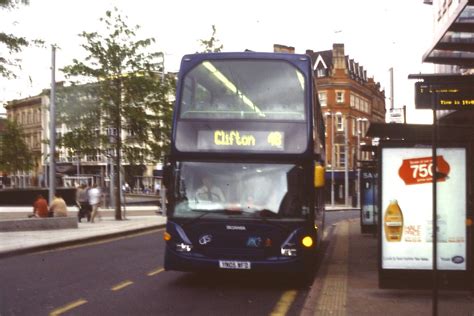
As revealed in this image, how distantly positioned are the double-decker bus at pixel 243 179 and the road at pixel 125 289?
63cm

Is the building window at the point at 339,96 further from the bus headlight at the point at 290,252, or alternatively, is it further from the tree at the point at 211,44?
the bus headlight at the point at 290,252

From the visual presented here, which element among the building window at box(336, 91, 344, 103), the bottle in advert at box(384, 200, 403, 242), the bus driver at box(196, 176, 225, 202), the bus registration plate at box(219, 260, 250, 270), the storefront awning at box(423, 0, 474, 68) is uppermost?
the building window at box(336, 91, 344, 103)

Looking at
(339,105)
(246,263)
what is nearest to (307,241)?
(246,263)

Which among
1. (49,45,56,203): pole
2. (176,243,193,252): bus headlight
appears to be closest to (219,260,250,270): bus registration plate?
(176,243,193,252): bus headlight

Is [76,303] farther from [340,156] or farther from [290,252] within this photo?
[340,156]

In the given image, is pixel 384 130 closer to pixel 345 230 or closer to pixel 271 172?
pixel 271 172

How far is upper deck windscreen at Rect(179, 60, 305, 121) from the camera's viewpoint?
12.8 meters

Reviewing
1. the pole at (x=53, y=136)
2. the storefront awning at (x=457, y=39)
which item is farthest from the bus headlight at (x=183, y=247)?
the pole at (x=53, y=136)

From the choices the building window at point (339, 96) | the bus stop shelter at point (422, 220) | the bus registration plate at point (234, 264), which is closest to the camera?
the bus stop shelter at point (422, 220)

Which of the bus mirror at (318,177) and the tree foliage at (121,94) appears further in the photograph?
the tree foliage at (121,94)

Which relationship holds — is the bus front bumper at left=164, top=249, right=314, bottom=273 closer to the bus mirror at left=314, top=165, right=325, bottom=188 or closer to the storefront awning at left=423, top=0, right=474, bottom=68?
the bus mirror at left=314, top=165, right=325, bottom=188

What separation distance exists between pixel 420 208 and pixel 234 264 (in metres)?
3.19

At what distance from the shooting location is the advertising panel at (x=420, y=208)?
11.0 meters

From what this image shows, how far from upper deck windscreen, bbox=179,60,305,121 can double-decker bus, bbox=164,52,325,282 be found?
2 cm
